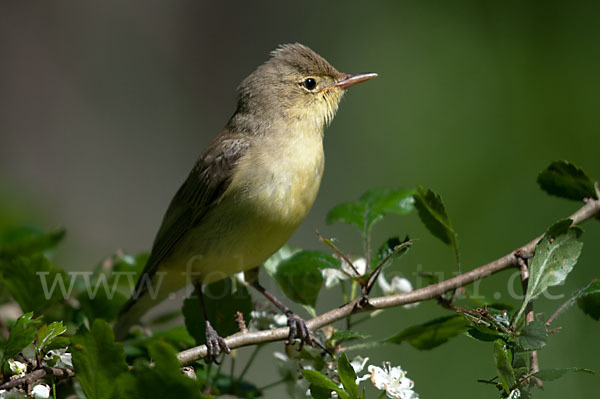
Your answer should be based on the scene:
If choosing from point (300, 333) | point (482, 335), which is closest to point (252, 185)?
point (300, 333)

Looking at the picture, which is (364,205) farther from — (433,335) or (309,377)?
(309,377)

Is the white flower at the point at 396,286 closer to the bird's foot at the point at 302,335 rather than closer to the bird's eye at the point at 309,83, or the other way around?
the bird's foot at the point at 302,335

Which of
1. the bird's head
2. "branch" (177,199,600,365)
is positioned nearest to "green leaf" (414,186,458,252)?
"branch" (177,199,600,365)

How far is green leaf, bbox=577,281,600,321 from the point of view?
1734mm

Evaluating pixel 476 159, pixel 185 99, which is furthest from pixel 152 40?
pixel 476 159

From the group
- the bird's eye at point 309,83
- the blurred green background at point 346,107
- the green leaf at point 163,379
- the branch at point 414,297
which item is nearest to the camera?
the green leaf at point 163,379

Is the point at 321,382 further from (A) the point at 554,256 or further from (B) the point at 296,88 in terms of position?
(B) the point at 296,88

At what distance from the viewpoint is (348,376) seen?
157cm

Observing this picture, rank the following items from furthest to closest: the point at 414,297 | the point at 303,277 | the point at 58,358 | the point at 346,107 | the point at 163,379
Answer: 1. the point at 346,107
2. the point at 303,277
3. the point at 414,297
4. the point at 58,358
5. the point at 163,379

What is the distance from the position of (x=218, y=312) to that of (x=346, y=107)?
265 inches

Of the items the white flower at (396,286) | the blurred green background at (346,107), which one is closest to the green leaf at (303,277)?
the white flower at (396,286)

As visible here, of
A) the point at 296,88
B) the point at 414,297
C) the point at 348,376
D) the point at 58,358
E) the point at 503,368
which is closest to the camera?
the point at 503,368

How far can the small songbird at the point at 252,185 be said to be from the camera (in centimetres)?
297

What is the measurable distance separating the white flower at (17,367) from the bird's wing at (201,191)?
5.02 feet
